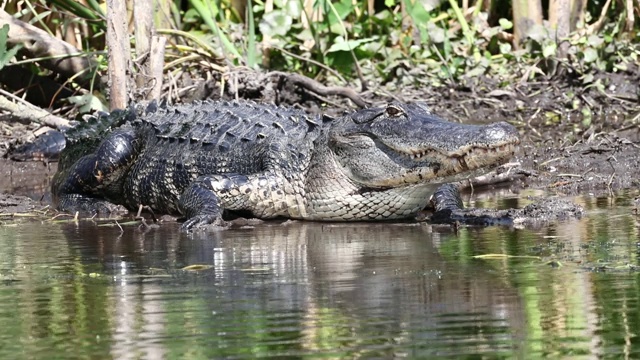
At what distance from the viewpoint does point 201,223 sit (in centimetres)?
753

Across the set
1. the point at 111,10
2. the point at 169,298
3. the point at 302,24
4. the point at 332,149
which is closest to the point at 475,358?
the point at 169,298

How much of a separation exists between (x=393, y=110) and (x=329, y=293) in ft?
9.20

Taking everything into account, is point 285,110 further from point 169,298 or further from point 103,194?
point 169,298

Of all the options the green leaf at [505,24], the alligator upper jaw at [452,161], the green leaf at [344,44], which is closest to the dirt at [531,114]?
the green leaf at [344,44]

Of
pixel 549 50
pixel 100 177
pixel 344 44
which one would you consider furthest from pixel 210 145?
pixel 549 50

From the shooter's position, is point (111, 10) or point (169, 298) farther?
point (111, 10)

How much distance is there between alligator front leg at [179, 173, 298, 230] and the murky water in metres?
0.55

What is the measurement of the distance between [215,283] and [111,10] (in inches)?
212

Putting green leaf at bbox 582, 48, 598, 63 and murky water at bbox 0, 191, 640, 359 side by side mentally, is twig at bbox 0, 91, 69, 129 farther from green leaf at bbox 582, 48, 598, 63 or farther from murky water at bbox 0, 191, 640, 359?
green leaf at bbox 582, 48, 598, 63

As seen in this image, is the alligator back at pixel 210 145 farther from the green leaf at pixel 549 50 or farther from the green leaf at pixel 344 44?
the green leaf at pixel 549 50

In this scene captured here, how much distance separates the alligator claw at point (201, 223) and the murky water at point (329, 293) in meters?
0.22

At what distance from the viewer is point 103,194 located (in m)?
9.15

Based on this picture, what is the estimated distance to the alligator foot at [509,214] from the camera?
23.5 feet

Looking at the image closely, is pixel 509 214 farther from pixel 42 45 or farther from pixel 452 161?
pixel 42 45
